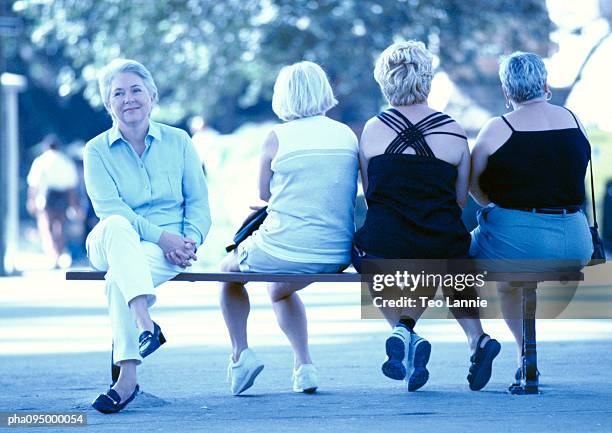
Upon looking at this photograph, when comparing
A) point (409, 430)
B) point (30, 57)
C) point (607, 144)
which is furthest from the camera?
point (30, 57)

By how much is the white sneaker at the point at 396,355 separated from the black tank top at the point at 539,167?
0.91 meters

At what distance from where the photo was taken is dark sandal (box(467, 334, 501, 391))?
762cm

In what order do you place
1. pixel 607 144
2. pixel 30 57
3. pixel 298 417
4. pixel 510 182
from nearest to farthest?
pixel 298 417 → pixel 510 182 → pixel 607 144 → pixel 30 57

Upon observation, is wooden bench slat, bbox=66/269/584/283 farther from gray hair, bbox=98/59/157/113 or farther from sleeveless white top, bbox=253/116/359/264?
gray hair, bbox=98/59/157/113

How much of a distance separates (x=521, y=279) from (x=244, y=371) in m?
1.46

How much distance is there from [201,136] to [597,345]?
43.3ft

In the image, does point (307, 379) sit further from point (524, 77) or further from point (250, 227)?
point (524, 77)

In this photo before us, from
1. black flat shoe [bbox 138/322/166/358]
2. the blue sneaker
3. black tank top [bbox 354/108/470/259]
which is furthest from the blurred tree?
black flat shoe [bbox 138/322/166/358]

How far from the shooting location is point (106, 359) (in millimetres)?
10148

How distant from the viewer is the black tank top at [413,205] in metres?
7.57

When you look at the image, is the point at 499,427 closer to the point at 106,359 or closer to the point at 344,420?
the point at 344,420

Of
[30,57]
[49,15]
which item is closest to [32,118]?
[30,57]

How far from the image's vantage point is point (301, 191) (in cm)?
780

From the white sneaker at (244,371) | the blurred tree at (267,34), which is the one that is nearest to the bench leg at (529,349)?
the white sneaker at (244,371)
